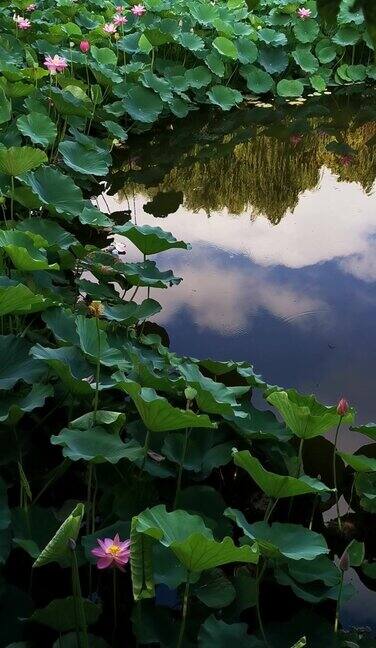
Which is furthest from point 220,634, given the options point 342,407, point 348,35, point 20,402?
point 348,35

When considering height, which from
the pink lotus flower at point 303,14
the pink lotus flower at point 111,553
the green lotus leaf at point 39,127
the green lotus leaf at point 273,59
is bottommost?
the green lotus leaf at point 273,59

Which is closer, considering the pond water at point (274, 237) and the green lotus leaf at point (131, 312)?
the green lotus leaf at point (131, 312)

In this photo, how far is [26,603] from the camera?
4.80 ft

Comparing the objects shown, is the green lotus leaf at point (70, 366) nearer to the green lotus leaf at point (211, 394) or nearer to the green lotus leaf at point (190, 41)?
the green lotus leaf at point (211, 394)

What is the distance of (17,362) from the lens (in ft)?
6.10

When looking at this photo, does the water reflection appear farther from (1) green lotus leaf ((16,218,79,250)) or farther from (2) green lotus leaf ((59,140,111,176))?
(1) green lotus leaf ((16,218,79,250))

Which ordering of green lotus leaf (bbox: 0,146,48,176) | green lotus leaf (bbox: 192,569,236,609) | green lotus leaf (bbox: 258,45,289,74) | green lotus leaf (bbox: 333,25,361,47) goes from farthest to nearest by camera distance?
green lotus leaf (bbox: 333,25,361,47), green lotus leaf (bbox: 258,45,289,74), green lotus leaf (bbox: 0,146,48,176), green lotus leaf (bbox: 192,569,236,609)

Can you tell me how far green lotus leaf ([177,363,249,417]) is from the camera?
1.74m

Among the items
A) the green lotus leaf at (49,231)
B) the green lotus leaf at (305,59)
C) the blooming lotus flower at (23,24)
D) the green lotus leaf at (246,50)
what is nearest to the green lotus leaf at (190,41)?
the green lotus leaf at (246,50)

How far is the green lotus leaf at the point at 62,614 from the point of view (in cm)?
133

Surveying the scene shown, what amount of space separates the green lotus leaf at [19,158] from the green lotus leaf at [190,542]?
131 centimetres

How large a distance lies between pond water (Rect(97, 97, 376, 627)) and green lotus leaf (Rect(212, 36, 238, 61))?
1.21 feet

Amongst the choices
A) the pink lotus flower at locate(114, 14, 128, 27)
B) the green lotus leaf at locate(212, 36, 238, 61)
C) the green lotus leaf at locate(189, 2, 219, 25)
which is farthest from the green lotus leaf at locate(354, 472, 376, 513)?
the green lotus leaf at locate(189, 2, 219, 25)

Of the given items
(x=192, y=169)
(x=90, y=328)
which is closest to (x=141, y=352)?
(x=90, y=328)
